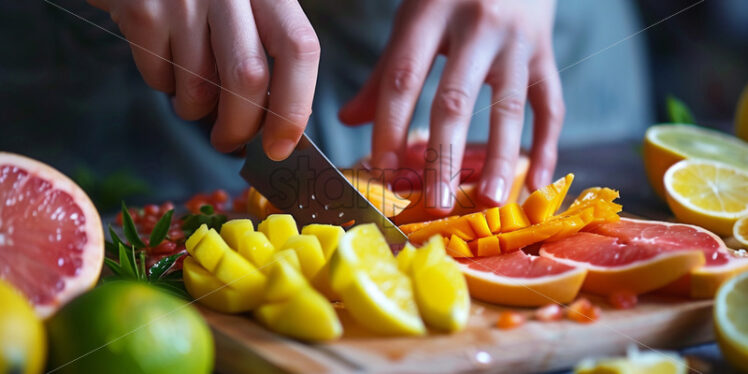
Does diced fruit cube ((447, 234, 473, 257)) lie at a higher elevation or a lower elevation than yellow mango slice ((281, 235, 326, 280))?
lower

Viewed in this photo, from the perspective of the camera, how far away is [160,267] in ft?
4.23

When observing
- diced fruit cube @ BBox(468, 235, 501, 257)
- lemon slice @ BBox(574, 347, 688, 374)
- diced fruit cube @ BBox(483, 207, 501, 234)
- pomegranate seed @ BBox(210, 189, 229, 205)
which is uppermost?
lemon slice @ BBox(574, 347, 688, 374)

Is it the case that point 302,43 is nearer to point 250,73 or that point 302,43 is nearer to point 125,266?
point 250,73

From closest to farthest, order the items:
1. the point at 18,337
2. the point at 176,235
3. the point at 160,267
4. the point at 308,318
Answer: the point at 18,337, the point at 308,318, the point at 160,267, the point at 176,235

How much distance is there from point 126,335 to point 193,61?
Answer: 732mm

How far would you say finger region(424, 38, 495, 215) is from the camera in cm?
162

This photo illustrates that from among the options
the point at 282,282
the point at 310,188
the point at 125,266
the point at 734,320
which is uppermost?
the point at 734,320

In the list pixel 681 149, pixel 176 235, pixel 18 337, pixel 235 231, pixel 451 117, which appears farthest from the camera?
pixel 681 149

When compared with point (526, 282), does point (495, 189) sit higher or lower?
lower

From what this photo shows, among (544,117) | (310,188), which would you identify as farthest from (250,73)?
(544,117)

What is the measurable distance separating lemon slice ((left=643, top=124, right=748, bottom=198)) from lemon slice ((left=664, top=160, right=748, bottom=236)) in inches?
3.8

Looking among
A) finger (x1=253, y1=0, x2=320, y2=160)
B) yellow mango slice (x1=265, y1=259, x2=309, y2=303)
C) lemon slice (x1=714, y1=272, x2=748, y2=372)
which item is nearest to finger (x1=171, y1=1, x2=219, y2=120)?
finger (x1=253, y1=0, x2=320, y2=160)

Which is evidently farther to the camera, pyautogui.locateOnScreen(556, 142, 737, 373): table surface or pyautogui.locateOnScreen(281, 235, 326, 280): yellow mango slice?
pyautogui.locateOnScreen(556, 142, 737, 373): table surface

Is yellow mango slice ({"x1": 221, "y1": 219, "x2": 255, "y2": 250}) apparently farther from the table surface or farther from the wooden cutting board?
the table surface
